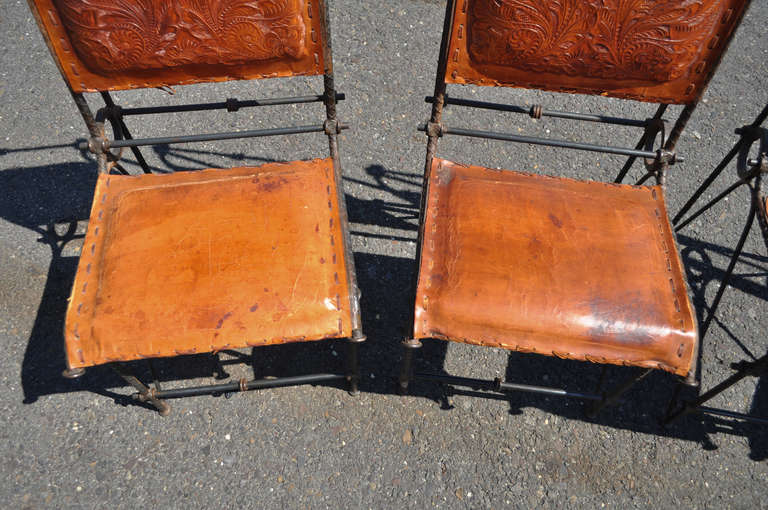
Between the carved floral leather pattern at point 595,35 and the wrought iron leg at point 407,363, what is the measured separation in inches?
40.7

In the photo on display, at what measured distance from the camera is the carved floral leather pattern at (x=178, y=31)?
5.29 feet

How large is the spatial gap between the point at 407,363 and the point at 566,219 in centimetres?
80

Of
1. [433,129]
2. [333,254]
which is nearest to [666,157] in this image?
[433,129]

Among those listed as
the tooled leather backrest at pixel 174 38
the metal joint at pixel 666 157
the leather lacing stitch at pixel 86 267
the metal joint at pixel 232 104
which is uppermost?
the tooled leather backrest at pixel 174 38

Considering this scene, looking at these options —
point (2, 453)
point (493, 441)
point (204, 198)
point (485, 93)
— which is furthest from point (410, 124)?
point (2, 453)

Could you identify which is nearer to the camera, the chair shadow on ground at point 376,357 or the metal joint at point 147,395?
the metal joint at point 147,395

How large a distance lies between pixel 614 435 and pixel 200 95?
3.27 m

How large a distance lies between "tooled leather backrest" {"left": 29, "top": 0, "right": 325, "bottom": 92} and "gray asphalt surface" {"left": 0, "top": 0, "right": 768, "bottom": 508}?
124cm

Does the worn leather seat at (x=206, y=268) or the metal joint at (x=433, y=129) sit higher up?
the metal joint at (x=433, y=129)

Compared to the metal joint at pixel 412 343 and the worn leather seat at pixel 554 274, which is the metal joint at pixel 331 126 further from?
the metal joint at pixel 412 343

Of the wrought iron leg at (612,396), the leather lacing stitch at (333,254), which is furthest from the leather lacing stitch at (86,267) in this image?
the wrought iron leg at (612,396)

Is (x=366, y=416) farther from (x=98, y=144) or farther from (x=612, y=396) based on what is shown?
(x=98, y=144)

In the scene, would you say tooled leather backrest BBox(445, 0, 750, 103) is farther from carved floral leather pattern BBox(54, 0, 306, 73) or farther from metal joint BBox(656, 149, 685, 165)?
carved floral leather pattern BBox(54, 0, 306, 73)

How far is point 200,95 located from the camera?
3.46 m
